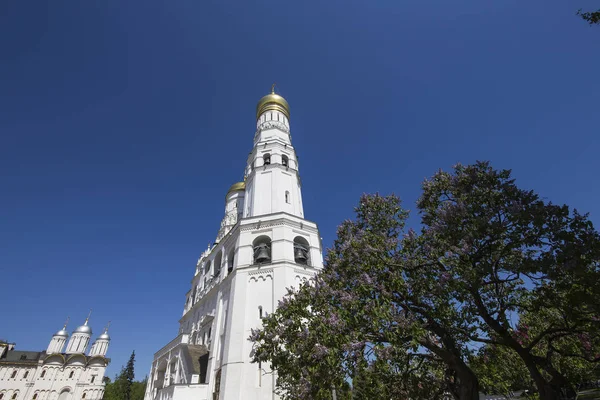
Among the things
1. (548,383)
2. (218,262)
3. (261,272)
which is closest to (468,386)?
(548,383)

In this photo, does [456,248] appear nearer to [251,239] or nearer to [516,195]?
[516,195]

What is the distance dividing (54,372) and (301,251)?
65.0 metres

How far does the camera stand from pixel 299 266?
21781 mm

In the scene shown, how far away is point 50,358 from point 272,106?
6565 centimetres

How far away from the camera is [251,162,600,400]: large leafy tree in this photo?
7.69 meters

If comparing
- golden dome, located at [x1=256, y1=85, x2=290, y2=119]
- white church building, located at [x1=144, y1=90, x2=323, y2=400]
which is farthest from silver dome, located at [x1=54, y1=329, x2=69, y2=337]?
golden dome, located at [x1=256, y1=85, x2=290, y2=119]

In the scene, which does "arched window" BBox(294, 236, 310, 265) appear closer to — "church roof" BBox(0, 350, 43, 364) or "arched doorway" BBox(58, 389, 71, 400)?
"arched doorway" BBox(58, 389, 71, 400)

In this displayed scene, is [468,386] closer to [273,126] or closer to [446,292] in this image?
[446,292]

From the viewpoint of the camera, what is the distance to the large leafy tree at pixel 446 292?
25.2 feet

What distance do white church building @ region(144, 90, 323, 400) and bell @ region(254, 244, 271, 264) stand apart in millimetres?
72

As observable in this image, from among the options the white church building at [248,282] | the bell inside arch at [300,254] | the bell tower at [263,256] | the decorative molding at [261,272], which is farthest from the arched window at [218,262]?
the bell inside arch at [300,254]

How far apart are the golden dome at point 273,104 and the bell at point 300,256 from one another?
1840cm

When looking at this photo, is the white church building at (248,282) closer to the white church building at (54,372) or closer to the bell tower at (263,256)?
the bell tower at (263,256)

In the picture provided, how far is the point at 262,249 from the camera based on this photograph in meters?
23.1
